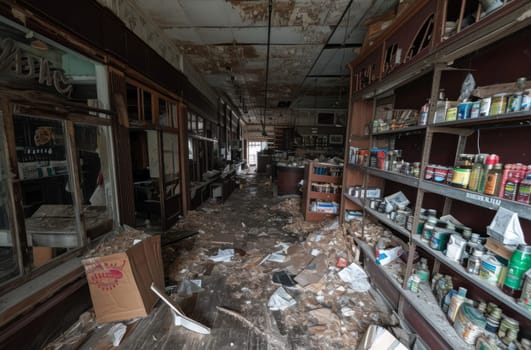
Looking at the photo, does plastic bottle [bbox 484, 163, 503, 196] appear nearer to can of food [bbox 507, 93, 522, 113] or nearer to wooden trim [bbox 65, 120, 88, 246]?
can of food [bbox 507, 93, 522, 113]

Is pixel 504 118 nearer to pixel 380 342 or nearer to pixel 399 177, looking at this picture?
pixel 399 177

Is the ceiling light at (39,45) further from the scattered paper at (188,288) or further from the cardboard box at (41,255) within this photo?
the scattered paper at (188,288)

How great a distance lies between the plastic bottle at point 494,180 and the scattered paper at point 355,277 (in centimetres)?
160

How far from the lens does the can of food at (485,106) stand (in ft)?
3.95

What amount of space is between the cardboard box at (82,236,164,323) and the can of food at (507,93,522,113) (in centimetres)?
282

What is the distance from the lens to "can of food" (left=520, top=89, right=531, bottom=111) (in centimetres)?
103

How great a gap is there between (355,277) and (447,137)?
179 cm

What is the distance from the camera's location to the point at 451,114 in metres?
1.42

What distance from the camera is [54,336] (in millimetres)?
1590

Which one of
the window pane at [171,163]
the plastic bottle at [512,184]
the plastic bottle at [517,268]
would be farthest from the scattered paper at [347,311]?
the window pane at [171,163]

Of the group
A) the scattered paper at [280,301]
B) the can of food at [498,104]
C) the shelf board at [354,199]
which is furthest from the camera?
the shelf board at [354,199]

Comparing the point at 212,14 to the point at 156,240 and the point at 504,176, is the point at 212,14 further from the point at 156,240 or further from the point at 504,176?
the point at 504,176

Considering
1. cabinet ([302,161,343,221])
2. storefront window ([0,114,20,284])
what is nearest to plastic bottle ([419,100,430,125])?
cabinet ([302,161,343,221])

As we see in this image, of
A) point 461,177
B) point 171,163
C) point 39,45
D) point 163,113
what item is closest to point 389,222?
point 461,177
